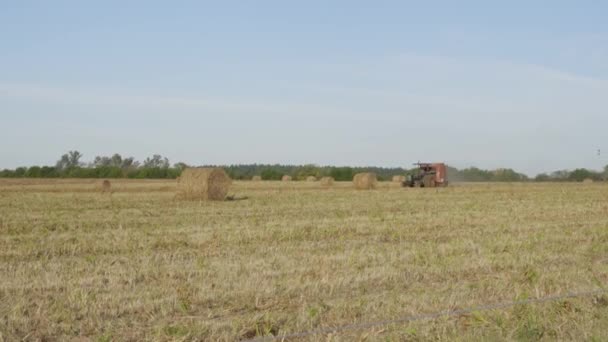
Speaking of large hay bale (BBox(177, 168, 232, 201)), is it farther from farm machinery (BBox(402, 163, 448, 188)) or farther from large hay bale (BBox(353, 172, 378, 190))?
farm machinery (BBox(402, 163, 448, 188))

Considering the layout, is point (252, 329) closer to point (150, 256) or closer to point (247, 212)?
point (150, 256)

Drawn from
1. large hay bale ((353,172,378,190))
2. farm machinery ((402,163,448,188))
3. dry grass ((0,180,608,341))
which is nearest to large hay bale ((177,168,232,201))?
dry grass ((0,180,608,341))

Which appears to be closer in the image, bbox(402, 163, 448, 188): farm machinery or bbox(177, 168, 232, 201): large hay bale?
bbox(177, 168, 232, 201): large hay bale

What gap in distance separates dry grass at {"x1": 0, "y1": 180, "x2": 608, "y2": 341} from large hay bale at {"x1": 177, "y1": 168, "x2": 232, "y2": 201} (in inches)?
314

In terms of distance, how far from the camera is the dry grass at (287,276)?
670 cm

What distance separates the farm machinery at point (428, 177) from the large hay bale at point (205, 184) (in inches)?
798

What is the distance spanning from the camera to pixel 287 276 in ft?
30.1

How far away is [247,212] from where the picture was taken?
19375mm

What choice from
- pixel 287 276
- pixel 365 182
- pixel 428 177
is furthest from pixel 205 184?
pixel 428 177

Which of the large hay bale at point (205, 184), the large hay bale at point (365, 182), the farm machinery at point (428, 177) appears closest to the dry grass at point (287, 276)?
the large hay bale at point (205, 184)

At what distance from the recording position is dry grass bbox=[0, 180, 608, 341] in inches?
264

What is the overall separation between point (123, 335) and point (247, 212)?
42.9 feet

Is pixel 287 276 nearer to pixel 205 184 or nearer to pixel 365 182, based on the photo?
pixel 205 184

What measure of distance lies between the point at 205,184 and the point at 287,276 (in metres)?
16.4
